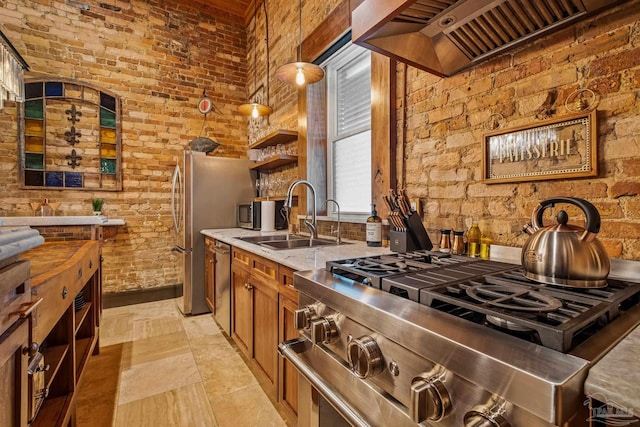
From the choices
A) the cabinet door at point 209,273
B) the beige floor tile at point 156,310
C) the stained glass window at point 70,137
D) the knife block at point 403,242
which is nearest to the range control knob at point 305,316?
the knife block at point 403,242

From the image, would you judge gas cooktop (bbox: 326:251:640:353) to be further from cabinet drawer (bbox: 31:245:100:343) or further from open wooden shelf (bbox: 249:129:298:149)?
open wooden shelf (bbox: 249:129:298:149)

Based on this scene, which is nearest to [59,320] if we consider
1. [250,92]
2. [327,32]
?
[327,32]

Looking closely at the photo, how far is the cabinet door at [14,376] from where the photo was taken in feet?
2.41

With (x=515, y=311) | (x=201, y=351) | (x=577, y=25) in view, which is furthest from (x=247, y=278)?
(x=577, y=25)

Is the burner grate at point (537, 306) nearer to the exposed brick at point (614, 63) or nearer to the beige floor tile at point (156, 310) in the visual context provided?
the exposed brick at point (614, 63)

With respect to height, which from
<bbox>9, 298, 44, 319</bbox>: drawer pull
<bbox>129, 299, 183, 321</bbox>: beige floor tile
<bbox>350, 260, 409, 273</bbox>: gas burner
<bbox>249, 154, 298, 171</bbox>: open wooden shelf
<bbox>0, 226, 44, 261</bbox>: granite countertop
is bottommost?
<bbox>129, 299, 183, 321</bbox>: beige floor tile

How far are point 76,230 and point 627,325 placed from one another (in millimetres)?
3088

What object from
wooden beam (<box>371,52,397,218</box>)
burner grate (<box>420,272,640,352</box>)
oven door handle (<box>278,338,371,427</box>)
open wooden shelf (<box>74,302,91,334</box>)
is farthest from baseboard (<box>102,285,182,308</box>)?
burner grate (<box>420,272,640,352</box>)

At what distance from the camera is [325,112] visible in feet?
9.61

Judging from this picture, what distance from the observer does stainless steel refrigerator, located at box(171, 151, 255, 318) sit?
130 inches

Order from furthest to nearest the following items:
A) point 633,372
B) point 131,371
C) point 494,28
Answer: point 131,371, point 494,28, point 633,372

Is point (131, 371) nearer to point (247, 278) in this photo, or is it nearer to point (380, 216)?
point (247, 278)

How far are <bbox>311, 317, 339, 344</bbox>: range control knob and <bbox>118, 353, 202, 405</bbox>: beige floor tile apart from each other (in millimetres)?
1531

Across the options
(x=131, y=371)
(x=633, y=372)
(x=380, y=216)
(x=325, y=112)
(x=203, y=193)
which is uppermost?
(x=325, y=112)
